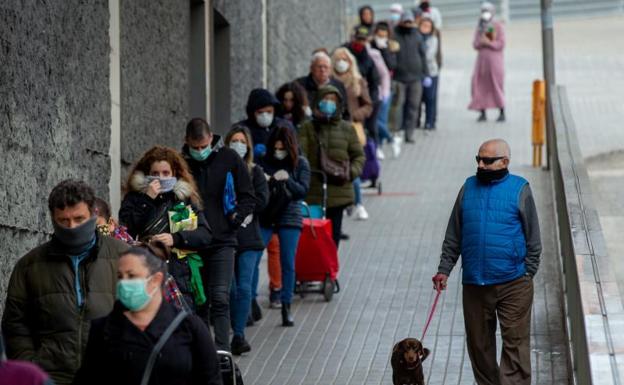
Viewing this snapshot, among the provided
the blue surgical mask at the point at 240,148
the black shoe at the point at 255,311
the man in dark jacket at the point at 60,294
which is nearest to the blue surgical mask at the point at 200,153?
the blue surgical mask at the point at 240,148

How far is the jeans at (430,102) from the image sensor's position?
24.2 metres

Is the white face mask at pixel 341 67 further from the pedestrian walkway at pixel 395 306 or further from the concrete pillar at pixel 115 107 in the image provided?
the concrete pillar at pixel 115 107

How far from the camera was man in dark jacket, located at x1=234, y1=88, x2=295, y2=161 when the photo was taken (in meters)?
12.4

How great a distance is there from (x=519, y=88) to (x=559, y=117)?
13660 mm

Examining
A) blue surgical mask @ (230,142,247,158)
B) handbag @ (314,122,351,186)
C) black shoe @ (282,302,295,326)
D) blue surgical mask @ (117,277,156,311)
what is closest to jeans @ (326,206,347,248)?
handbag @ (314,122,351,186)

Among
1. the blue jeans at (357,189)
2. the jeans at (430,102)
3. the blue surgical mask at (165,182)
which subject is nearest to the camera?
the blue surgical mask at (165,182)

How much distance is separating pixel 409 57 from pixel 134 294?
56.2 ft

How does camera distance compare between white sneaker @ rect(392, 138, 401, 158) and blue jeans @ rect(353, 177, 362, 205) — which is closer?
blue jeans @ rect(353, 177, 362, 205)

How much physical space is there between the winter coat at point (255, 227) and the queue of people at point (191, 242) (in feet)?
0.03

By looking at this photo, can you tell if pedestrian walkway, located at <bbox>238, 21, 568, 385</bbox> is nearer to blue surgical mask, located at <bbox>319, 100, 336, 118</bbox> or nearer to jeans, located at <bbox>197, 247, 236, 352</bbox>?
jeans, located at <bbox>197, 247, 236, 352</bbox>

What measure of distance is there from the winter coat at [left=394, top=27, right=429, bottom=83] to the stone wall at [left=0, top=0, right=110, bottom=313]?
37.2 ft

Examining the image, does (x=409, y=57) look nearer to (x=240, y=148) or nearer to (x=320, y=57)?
(x=320, y=57)

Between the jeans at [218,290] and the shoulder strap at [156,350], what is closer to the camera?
the shoulder strap at [156,350]

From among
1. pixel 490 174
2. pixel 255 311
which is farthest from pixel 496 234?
pixel 255 311
